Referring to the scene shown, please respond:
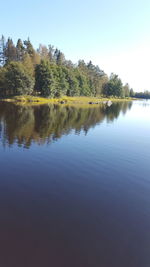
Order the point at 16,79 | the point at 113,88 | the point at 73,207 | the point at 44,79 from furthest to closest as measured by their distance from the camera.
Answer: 1. the point at 113,88
2. the point at 44,79
3. the point at 16,79
4. the point at 73,207

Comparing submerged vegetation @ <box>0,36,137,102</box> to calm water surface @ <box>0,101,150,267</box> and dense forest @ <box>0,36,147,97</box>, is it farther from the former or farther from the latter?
calm water surface @ <box>0,101,150,267</box>

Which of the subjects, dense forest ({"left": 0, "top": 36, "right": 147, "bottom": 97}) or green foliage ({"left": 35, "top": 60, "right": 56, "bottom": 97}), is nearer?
dense forest ({"left": 0, "top": 36, "right": 147, "bottom": 97})

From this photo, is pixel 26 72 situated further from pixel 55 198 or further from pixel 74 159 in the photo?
pixel 55 198

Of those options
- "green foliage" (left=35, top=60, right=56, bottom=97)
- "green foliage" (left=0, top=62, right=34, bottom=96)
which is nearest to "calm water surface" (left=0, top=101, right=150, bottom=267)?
"green foliage" (left=0, top=62, right=34, bottom=96)

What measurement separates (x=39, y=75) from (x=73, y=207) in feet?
307

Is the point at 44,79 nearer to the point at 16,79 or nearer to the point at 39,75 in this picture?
the point at 39,75

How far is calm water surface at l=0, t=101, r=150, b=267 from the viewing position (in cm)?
855

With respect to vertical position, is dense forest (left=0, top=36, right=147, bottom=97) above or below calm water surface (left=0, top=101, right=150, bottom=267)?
above

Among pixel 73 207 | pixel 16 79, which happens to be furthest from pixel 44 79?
pixel 73 207

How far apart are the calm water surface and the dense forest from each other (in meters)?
70.1

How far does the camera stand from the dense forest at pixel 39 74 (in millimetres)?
86938

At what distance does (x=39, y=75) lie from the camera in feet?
319

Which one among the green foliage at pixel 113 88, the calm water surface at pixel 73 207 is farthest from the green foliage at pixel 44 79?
the green foliage at pixel 113 88

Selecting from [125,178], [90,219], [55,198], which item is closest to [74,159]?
[125,178]
